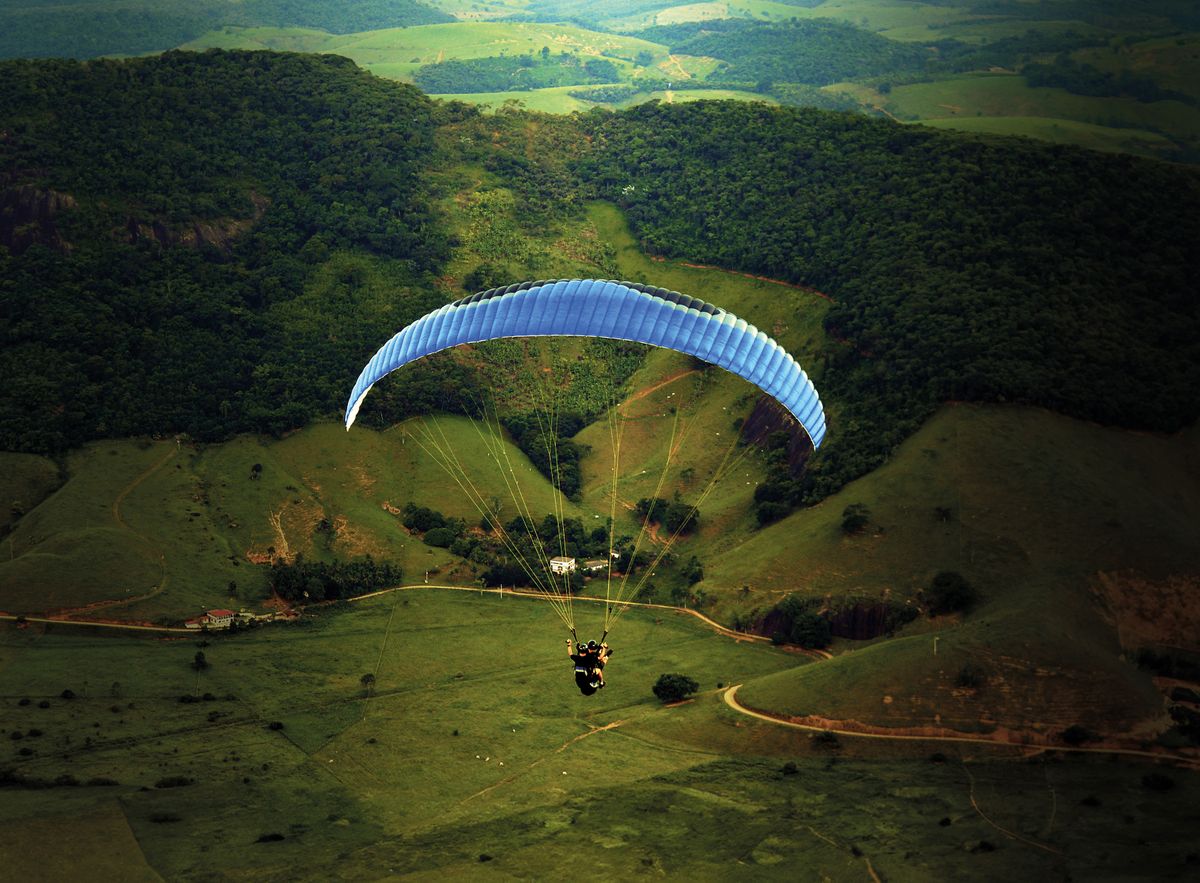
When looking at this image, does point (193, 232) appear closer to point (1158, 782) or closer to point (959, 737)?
point (959, 737)

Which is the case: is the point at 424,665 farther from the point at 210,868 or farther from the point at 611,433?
the point at 611,433

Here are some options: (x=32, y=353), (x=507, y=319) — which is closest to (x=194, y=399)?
(x=32, y=353)

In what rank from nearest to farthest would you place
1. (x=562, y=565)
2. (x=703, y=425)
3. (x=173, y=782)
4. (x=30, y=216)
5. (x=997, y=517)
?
(x=173, y=782)
(x=997, y=517)
(x=562, y=565)
(x=703, y=425)
(x=30, y=216)

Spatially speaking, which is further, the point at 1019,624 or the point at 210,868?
the point at 1019,624

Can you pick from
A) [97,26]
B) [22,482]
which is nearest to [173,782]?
[22,482]

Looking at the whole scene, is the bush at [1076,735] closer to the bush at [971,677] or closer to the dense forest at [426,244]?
the bush at [971,677]
